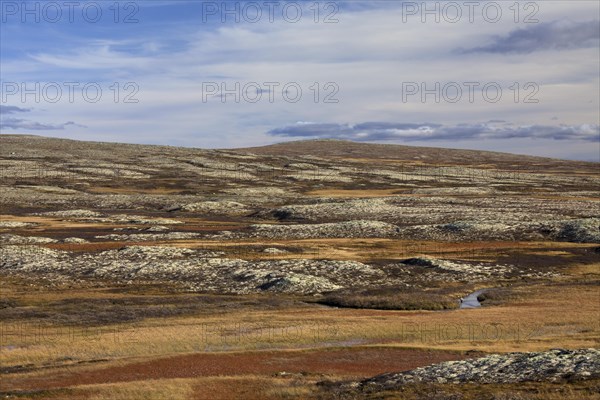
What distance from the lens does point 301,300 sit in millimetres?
66188

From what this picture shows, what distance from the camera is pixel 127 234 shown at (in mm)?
102562

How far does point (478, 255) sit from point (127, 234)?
47752 millimetres

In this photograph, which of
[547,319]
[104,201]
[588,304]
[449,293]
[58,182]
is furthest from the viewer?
[58,182]

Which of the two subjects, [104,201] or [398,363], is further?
[104,201]

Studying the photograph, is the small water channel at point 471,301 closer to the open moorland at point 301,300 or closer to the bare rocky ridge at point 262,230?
the open moorland at point 301,300

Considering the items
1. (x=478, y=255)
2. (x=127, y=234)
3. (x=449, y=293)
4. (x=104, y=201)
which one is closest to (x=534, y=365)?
(x=449, y=293)

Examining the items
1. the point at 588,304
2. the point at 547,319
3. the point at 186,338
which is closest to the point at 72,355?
the point at 186,338

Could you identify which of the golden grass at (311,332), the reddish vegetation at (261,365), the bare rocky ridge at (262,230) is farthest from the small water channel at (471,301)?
the reddish vegetation at (261,365)

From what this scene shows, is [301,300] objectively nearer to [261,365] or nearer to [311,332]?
[311,332]

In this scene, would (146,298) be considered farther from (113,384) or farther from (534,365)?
(534,365)

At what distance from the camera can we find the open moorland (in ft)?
126

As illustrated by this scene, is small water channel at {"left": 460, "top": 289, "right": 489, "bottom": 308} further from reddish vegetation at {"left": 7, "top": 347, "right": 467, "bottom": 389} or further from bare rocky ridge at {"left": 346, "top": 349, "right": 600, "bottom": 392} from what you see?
bare rocky ridge at {"left": 346, "top": 349, "right": 600, "bottom": 392}

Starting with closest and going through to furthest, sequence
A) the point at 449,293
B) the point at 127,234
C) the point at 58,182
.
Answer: the point at 449,293 → the point at 127,234 → the point at 58,182

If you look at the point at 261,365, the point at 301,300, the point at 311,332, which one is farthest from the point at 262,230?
the point at 261,365
